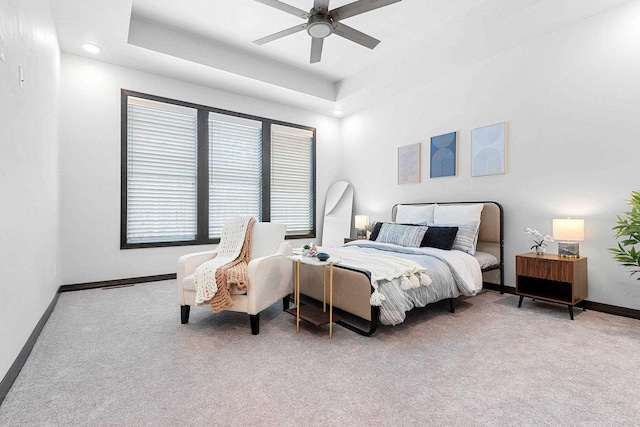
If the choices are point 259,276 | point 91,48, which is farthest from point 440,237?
point 91,48

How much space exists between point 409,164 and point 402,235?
5.25 feet

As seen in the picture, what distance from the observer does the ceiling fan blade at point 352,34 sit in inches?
116

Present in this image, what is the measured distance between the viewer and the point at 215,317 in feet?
9.62

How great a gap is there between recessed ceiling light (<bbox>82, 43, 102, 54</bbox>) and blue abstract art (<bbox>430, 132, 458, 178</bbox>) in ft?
15.1

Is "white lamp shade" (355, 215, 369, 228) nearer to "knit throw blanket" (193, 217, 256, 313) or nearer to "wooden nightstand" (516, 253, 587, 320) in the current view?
"wooden nightstand" (516, 253, 587, 320)

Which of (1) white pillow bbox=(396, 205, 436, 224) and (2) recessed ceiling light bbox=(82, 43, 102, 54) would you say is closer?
(2) recessed ceiling light bbox=(82, 43, 102, 54)

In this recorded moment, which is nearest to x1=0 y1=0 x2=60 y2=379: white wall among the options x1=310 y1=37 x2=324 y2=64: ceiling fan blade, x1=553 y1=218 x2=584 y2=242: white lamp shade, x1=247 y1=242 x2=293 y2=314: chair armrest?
x1=247 y1=242 x2=293 y2=314: chair armrest

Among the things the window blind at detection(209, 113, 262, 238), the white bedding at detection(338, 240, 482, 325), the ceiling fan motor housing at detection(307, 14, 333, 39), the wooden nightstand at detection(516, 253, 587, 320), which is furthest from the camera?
the window blind at detection(209, 113, 262, 238)

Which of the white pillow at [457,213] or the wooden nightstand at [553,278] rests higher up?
the white pillow at [457,213]

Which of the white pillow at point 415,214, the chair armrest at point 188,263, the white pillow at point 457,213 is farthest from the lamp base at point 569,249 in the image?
the chair armrest at point 188,263

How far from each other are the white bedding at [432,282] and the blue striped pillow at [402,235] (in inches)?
7.4

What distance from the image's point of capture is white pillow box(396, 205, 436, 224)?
434cm

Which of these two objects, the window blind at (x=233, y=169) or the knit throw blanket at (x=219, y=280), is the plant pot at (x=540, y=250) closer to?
the knit throw blanket at (x=219, y=280)

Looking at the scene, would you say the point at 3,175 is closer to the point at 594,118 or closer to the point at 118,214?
the point at 118,214
